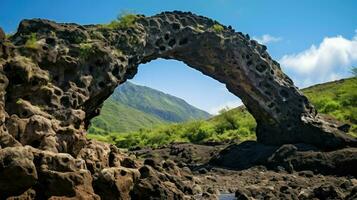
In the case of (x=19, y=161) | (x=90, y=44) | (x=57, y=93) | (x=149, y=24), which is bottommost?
(x=19, y=161)

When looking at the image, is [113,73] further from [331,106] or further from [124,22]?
[331,106]

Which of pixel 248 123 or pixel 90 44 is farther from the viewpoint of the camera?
pixel 248 123

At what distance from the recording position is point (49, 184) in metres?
19.9

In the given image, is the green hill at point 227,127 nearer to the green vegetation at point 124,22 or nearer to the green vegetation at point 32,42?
the green vegetation at point 124,22

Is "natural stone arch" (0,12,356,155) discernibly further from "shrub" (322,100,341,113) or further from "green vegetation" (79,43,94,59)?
"shrub" (322,100,341,113)

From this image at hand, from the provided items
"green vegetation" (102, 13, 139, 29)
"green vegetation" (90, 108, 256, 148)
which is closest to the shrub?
"green vegetation" (90, 108, 256, 148)

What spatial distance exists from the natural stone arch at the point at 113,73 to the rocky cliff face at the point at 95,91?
76 mm

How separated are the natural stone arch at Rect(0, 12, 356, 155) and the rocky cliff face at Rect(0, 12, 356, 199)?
0.25 feet

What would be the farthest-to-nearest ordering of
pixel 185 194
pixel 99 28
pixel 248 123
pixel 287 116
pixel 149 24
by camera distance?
pixel 248 123
pixel 287 116
pixel 149 24
pixel 99 28
pixel 185 194

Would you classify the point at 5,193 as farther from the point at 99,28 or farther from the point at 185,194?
the point at 99,28

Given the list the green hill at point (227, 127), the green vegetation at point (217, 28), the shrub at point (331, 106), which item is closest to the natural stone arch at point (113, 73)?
the green vegetation at point (217, 28)

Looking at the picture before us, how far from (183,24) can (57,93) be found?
17.6 m

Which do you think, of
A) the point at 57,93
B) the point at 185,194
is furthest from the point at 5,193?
the point at 57,93

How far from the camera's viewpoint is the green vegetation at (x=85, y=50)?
3538 cm
